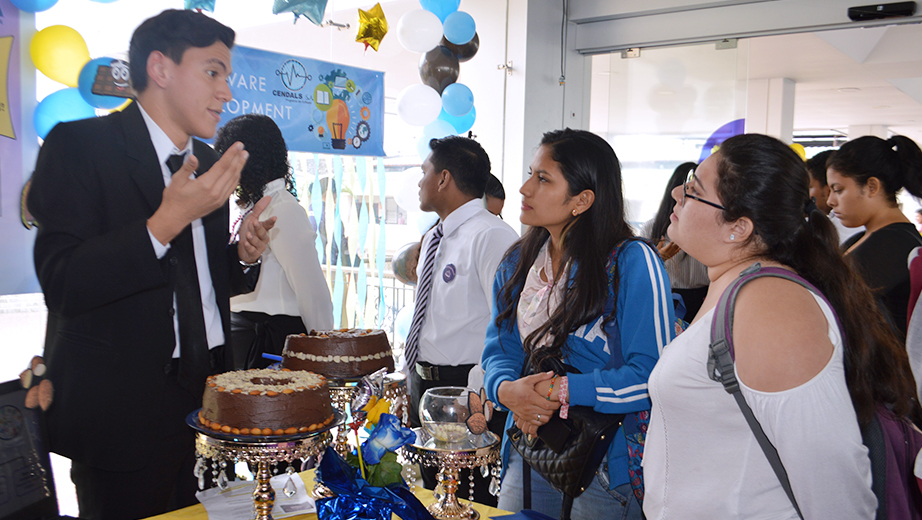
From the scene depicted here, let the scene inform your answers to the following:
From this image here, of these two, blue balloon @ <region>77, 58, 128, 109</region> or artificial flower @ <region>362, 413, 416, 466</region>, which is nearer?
artificial flower @ <region>362, 413, 416, 466</region>

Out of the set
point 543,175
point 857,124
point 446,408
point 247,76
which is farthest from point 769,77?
point 446,408

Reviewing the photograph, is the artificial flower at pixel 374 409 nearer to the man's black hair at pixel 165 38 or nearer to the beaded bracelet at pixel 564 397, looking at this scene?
the beaded bracelet at pixel 564 397

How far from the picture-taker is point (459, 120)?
452 centimetres

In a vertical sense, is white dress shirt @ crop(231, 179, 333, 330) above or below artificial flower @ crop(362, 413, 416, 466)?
above

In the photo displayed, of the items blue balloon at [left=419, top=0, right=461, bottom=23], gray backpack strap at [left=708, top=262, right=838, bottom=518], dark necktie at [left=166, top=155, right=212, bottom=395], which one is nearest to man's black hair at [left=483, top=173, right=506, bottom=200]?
blue balloon at [left=419, top=0, right=461, bottom=23]

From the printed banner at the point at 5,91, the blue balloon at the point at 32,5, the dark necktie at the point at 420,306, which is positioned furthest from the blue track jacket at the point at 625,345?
the blue balloon at the point at 32,5

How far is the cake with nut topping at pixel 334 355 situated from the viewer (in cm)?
174

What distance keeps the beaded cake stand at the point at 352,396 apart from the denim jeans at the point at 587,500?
40 centimetres

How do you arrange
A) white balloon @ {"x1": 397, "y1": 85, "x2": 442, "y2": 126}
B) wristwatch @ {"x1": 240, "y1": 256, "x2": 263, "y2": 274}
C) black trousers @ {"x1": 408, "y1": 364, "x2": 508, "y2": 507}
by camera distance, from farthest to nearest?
white balloon @ {"x1": 397, "y1": 85, "x2": 442, "y2": 126} < black trousers @ {"x1": 408, "y1": 364, "x2": 508, "y2": 507} < wristwatch @ {"x1": 240, "y1": 256, "x2": 263, "y2": 274}

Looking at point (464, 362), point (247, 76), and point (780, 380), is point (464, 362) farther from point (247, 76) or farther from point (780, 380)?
point (247, 76)

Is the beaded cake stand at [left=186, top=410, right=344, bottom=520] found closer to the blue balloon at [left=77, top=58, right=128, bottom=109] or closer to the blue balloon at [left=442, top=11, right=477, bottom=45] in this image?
the blue balloon at [left=77, top=58, right=128, bottom=109]

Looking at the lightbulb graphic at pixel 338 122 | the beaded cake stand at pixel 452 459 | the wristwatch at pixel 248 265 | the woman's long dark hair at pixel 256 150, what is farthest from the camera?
the lightbulb graphic at pixel 338 122

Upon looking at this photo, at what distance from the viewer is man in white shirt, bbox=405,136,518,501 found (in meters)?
2.70

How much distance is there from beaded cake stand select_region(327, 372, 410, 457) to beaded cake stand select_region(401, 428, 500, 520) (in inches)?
4.3
